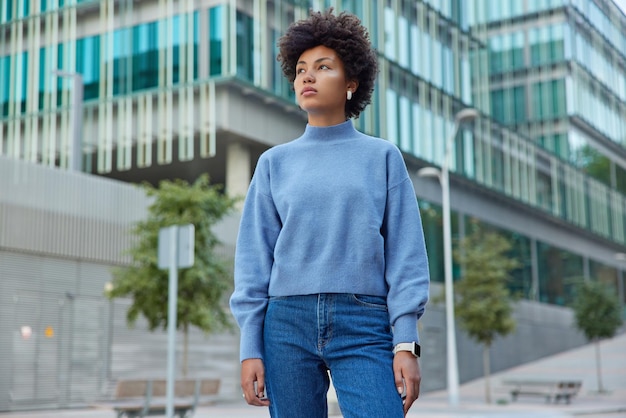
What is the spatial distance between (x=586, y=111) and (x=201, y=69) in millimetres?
29681

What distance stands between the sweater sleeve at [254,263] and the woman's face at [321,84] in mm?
293

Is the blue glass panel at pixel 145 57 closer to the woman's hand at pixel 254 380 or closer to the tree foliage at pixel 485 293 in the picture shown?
the tree foliage at pixel 485 293

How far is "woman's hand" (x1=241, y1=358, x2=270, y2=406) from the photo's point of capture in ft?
9.88

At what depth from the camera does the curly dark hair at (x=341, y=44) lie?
3.24m

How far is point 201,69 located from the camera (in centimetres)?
2708

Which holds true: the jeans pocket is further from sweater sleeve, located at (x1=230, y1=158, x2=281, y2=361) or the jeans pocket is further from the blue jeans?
sweater sleeve, located at (x1=230, y1=158, x2=281, y2=361)

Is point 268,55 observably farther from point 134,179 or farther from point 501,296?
point 501,296

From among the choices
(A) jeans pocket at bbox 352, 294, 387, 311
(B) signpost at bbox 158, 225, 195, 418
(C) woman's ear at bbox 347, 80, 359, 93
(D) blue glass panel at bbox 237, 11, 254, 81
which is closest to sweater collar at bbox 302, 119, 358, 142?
(C) woman's ear at bbox 347, 80, 359, 93

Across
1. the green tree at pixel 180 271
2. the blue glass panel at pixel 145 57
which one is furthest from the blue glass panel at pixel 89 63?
the green tree at pixel 180 271

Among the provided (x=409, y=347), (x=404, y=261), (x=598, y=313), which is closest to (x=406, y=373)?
(x=409, y=347)

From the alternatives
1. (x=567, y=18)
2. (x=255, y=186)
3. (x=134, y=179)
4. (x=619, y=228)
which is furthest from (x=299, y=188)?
(x=619, y=228)

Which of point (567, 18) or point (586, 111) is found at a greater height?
point (567, 18)

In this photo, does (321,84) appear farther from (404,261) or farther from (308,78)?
(404,261)

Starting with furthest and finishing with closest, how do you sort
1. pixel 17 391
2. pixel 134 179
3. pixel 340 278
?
pixel 134 179 → pixel 17 391 → pixel 340 278
